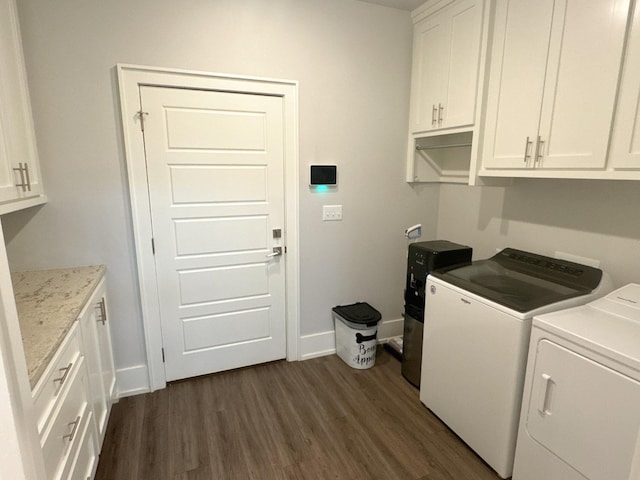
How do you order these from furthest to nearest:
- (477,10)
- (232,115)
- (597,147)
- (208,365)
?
(208,365), (232,115), (477,10), (597,147)

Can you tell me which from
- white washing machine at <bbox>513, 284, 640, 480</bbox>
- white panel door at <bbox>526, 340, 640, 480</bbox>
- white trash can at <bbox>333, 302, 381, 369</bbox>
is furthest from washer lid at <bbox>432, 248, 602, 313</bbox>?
white trash can at <bbox>333, 302, 381, 369</bbox>

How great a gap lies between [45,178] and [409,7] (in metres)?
2.76

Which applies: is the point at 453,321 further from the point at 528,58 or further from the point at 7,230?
the point at 7,230

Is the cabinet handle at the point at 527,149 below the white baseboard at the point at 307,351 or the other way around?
the other way around

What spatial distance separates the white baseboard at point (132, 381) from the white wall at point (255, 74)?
3.2 inches

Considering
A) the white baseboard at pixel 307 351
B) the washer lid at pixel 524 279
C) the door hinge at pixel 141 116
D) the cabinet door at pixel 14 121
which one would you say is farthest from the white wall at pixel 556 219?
the cabinet door at pixel 14 121

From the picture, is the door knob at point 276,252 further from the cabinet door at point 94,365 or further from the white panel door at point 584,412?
the white panel door at point 584,412

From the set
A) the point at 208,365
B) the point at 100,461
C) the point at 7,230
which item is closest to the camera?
the point at 100,461

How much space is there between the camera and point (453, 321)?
1993 mm

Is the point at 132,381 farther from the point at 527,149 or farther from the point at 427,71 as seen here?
the point at 427,71

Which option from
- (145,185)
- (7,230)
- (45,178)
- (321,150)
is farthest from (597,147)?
(7,230)

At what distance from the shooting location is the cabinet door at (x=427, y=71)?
2.51 metres

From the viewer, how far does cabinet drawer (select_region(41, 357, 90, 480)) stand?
1.12 meters

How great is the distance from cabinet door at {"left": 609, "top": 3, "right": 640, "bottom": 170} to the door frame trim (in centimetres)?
181
